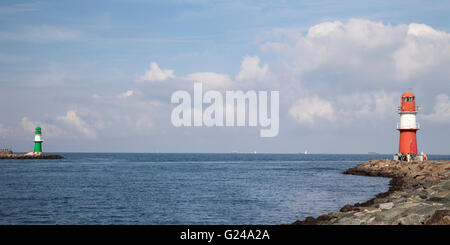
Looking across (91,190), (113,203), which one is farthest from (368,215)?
(91,190)

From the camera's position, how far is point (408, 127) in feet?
179

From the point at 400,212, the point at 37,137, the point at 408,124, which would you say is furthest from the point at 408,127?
the point at 37,137

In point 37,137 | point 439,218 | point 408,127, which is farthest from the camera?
point 37,137

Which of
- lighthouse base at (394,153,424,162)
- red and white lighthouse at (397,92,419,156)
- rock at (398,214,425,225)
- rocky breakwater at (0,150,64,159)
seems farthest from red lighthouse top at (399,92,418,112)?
rocky breakwater at (0,150,64,159)

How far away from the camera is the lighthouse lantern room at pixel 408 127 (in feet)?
179

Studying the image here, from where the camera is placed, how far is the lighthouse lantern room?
54.7 meters

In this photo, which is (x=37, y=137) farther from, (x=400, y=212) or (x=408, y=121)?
(x=400, y=212)

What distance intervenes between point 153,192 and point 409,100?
35638mm

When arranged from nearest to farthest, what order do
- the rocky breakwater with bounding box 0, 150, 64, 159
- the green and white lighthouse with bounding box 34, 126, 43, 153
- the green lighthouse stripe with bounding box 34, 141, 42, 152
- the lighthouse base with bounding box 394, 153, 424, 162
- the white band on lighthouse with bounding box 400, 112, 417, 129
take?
1. the white band on lighthouse with bounding box 400, 112, 417, 129
2. the lighthouse base with bounding box 394, 153, 424, 162
3. the green and white lighthouse with bounding box 34, 126, 43, 153
4. the green lighthouse stripe with bounding box 34, 141, 42, 152
5. the rocky breakwater with bounding box 0, 150, 64, 159

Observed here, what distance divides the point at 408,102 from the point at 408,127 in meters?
3.39

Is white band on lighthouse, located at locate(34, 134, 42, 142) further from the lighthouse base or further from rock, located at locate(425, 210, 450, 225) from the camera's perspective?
rock, located at locate(425, 210, 450, 225)
